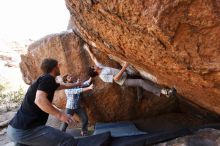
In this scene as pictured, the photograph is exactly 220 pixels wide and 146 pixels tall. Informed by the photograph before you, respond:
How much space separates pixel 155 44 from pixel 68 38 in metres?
4.22

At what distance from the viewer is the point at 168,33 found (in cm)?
377

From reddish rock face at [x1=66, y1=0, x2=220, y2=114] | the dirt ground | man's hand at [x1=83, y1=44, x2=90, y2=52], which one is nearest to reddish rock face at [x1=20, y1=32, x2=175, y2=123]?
man's hand at [x1=83, y1=44, x2=90, y2=52]

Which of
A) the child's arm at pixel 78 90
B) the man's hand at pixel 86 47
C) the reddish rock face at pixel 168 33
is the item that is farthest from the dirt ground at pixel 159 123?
the reddish rock face at pixel 168 33

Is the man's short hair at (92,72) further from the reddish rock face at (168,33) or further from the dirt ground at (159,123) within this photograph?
the reddish rock face at (168,33)

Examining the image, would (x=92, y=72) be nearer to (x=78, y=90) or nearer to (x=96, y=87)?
(x=96, y=87)

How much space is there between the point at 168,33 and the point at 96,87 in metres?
4.54

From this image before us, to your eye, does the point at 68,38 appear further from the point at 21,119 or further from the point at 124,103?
the point at 21,119

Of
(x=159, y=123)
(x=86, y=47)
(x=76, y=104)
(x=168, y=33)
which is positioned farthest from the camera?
(x=159, y=123)

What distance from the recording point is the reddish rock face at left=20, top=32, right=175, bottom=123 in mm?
8125

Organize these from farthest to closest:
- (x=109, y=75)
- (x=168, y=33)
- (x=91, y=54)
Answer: (x=91, y=54), (x=109, y=75), (x=168, y=33)

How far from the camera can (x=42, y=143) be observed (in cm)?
468

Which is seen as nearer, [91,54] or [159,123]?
[91,54]

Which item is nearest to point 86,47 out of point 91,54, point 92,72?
point 91,54

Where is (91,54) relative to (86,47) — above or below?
below
